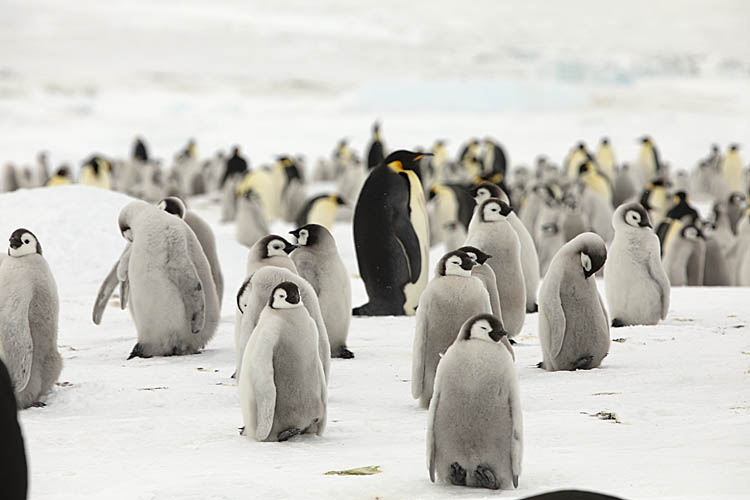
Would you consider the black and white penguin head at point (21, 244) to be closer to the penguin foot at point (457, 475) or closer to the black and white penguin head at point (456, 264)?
the black and white penguin head at point (456, 264)

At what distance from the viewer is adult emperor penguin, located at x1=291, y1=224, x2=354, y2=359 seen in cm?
528

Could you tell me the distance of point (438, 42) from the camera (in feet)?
225

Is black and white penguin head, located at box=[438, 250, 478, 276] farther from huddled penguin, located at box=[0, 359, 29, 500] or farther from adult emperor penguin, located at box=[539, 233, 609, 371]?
huddled penguin, located at box=[0, 359, 29, 500]

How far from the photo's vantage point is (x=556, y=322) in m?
4.80

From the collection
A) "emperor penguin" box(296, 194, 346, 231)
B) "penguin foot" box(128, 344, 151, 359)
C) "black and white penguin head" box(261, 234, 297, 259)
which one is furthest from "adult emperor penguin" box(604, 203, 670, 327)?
"emperor penguin" box(296, 194, 346, 231)

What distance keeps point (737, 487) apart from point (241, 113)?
4201cm

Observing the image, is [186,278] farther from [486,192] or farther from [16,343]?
[486,192]

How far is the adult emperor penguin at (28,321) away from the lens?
4.33 m

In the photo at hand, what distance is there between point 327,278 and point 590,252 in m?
1.32

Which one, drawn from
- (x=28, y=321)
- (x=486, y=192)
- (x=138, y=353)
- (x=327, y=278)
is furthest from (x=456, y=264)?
(x=486, y=192)

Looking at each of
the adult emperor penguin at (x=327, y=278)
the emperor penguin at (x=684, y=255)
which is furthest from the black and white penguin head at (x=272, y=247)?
the emperor penguin at (x=684, y=255)

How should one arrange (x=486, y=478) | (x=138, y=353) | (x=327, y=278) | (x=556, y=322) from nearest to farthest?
(x=486, y=478)
(x=556, y=322)
(x=327, y=278)
(x=138, y=353)

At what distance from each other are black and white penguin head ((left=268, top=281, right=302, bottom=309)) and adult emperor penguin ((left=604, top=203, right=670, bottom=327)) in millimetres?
2743

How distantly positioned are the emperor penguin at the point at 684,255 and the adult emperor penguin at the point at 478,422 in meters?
5.87
